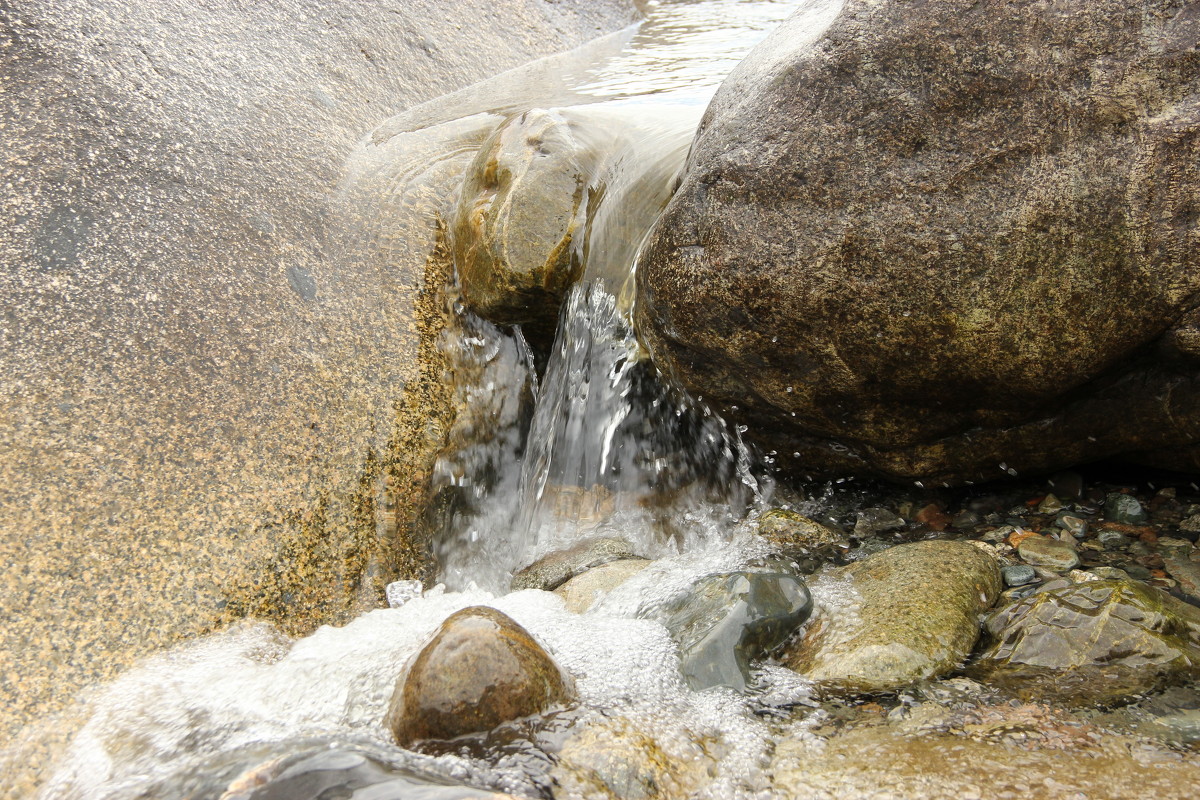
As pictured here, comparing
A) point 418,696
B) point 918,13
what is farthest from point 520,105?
point 418,696

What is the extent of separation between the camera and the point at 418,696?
7.43 ft

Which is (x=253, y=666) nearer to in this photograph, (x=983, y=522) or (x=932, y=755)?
(x=932, y=755)

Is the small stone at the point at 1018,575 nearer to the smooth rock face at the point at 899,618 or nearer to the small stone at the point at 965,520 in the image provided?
the smooth rock face at the point at 899,618

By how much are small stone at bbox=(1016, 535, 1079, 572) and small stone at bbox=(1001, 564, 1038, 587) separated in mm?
82

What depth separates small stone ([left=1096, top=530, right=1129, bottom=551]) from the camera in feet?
9.83

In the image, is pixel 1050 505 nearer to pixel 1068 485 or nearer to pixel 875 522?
pixel 1068 485

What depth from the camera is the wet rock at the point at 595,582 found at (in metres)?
3.14

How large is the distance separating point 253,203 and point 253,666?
6.95ft

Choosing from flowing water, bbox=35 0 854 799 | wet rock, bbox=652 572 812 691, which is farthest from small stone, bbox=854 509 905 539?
wet rock, bbox=652 572 812 691

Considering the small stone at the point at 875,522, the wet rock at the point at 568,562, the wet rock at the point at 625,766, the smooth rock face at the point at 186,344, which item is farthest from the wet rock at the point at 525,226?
the wet rock at the point at 625,766

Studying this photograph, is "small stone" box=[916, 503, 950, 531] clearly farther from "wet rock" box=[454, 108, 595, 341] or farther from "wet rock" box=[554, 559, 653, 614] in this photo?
"wet rock" box=[454, 108, 595, 341]

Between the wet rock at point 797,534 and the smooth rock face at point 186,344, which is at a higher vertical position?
the smooth rock face at point 186,344

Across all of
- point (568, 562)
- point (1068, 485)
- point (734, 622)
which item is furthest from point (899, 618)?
point (568, 562)

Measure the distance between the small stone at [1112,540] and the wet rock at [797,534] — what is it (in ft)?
2.93
